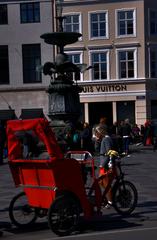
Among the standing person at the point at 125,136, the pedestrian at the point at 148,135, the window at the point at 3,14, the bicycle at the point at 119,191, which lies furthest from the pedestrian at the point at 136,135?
the bicycle at the point at 119,191

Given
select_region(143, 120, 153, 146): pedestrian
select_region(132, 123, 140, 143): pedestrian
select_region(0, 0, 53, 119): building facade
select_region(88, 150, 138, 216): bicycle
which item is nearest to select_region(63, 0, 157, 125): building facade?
select_region(0, 0, 53, 119): building facade

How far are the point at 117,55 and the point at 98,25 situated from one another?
263 cm

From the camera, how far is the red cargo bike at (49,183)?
9.97 meters

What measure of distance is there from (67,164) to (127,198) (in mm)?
2051

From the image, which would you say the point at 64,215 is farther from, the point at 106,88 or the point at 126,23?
the point at 126,23

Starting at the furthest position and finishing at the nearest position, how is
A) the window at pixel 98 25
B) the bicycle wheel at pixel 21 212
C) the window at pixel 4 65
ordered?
the window at pixel 98 25 < the window at pixel 4 65 < the bicycle wheel at pixel 21 212

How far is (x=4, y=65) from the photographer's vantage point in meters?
45.0

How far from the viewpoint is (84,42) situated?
4825 cm

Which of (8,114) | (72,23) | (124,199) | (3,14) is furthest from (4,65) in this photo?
(124,199)

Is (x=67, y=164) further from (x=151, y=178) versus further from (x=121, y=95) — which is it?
(x=121, y=95)

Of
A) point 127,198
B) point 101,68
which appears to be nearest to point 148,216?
point 127,198

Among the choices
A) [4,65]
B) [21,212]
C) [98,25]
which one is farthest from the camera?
[98,25]

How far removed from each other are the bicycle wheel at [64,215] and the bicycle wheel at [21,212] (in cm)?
84

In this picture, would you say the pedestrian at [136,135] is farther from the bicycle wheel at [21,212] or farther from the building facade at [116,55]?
the bicycle wheel at [21,212]
